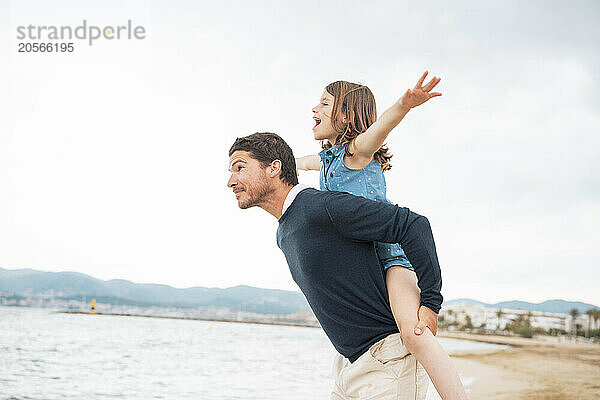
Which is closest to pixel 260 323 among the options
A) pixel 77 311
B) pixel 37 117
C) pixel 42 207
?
pixel 77 311

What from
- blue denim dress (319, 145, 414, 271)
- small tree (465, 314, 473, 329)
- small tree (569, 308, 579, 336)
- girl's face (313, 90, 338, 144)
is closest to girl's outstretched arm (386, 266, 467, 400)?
blue denim dress (319, 145, 414, 271)

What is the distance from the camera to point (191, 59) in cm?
3069

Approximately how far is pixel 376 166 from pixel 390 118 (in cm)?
41

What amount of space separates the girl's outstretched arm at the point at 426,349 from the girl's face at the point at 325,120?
0.83 metres

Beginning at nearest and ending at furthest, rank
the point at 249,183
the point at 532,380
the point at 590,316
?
the point at 249,183, the point at 532,380, the point at 590,316

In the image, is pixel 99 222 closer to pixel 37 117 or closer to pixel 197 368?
pixel 37 117

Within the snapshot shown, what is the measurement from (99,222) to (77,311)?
1257cm

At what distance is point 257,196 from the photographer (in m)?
2.19

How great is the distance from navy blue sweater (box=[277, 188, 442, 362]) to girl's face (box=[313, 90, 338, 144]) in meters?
0.55

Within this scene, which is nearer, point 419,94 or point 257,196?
point 419,94

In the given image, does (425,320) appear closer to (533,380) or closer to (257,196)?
(257,196)

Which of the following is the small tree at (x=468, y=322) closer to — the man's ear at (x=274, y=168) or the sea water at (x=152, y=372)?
the sea water at (x=152, y=372)

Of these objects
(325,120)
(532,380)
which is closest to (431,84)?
(325,120)

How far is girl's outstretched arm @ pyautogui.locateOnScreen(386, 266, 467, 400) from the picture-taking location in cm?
198
